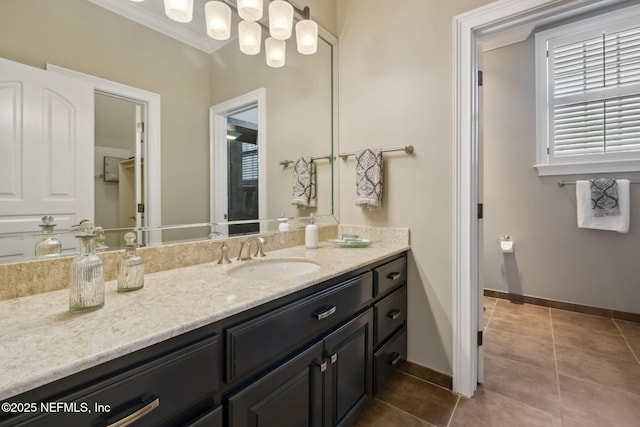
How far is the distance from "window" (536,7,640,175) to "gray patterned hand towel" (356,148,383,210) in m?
2.01

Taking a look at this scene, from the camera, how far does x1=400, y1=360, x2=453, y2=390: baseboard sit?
5.31 ft

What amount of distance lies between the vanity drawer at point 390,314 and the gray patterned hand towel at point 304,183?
81 centimetres

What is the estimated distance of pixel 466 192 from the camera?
1.52m

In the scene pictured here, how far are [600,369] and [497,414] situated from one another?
94 cm

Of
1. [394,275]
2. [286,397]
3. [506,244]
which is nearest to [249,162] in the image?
[394,275]

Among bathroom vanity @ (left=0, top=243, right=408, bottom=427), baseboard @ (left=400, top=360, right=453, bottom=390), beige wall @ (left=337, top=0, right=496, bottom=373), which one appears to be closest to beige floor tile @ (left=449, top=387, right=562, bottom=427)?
baseboard @ (left=400, top=360, right=453, bottom=390)

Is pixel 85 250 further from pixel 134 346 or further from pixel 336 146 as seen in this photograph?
pixel 336 146

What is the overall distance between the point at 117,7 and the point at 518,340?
306cm

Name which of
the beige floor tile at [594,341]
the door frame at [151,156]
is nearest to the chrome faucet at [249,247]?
the door frame at [151,156]

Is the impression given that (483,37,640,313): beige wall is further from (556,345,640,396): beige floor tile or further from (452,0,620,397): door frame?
(452,0,620,397): door frame

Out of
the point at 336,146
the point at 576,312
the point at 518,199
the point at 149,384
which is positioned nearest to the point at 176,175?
the point at 149,384

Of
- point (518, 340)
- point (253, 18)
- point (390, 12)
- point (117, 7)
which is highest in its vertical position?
point (390, 12)

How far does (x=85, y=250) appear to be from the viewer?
2.40 ft

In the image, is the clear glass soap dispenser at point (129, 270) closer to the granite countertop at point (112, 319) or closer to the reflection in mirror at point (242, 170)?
the granite countertop at point (112, 319)
